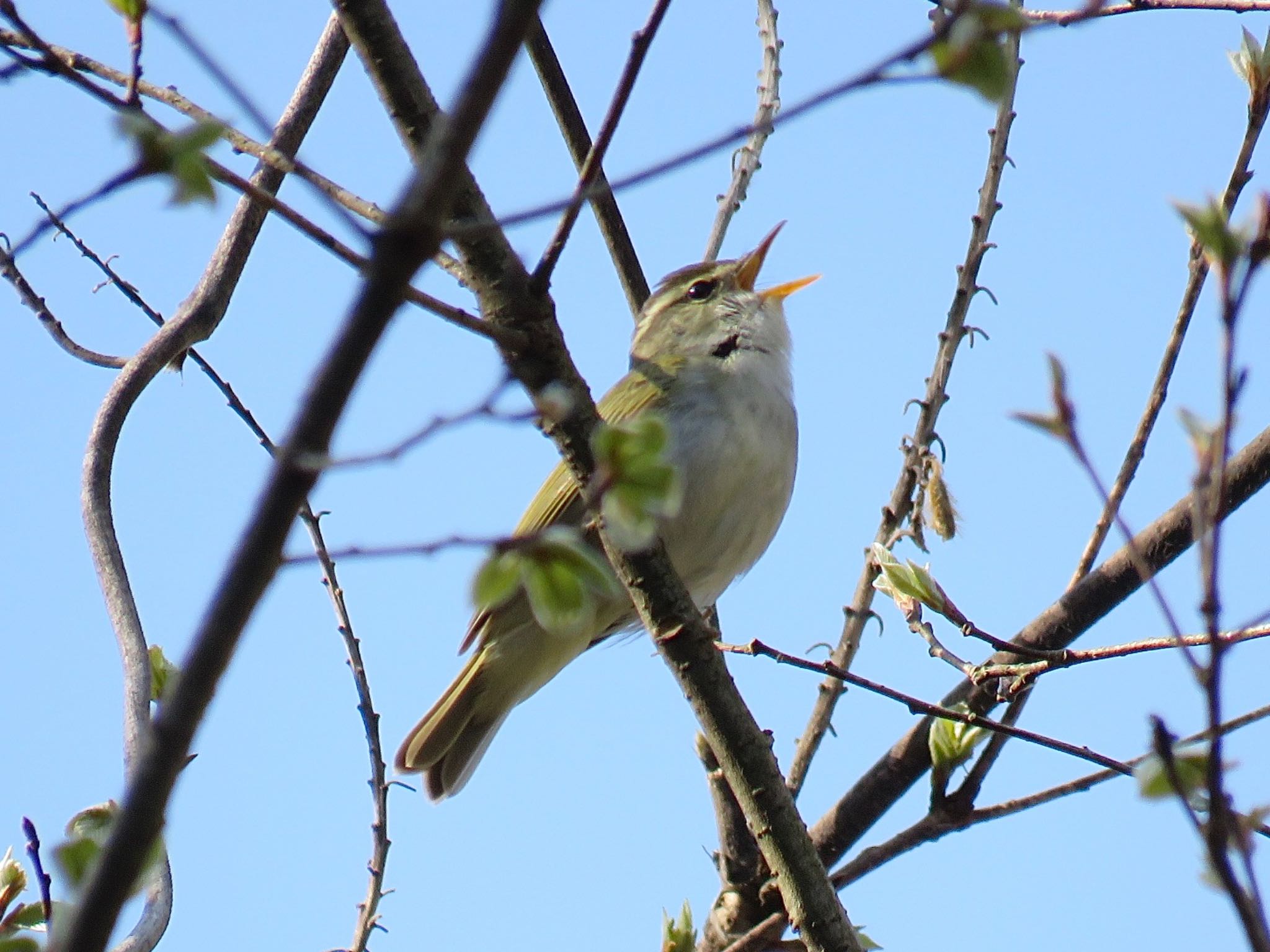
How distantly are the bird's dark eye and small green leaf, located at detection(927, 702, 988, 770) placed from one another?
2.85 metres

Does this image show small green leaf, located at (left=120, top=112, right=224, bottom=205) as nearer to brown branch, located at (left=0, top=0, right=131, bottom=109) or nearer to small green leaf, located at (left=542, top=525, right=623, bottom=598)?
brown branch, located at (left=0, top=0, right=131, bottom=109)

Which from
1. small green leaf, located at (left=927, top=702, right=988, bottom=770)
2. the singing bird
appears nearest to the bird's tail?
the singing bird

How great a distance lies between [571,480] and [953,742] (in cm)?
174

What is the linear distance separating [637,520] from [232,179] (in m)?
0.68

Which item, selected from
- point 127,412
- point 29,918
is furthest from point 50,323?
point 29,918

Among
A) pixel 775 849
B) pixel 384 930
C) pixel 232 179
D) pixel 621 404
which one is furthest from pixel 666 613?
pixel 621 404

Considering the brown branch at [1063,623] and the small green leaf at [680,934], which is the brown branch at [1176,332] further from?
the small green leaf at [680,934]

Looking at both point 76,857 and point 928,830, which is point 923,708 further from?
point 76,857

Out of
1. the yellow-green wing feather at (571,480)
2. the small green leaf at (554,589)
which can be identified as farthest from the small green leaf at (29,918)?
the yellow-green wing feather at (571,480)

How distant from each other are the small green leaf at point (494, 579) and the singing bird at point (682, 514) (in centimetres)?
319

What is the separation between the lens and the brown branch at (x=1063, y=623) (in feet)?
11.6

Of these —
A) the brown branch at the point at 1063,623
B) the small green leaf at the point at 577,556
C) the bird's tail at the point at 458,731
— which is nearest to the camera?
the small green leaf at the point at 577,556

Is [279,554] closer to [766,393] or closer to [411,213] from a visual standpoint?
[411,213]

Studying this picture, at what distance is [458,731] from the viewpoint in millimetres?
5414
